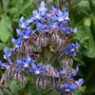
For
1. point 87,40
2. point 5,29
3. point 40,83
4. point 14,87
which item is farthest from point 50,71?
point 87,40

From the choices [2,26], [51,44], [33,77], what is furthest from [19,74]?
[2,26]

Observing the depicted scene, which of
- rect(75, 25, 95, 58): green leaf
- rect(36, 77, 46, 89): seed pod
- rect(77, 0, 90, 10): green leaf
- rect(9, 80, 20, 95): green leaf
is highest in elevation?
Result: rect(77, 0, 90, 10): green leaf

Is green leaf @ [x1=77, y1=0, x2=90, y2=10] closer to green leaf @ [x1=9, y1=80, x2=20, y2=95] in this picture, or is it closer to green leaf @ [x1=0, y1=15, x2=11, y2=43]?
green leaf @ [x1=0, y1=15, x2=11, y2=43]

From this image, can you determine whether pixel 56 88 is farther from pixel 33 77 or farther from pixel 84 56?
pixel 84 56

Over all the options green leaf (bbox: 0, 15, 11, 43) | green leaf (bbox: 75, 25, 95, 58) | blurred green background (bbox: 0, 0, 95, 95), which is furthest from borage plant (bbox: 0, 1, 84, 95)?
green leaf (bbox: 75, 25, 95, 58)

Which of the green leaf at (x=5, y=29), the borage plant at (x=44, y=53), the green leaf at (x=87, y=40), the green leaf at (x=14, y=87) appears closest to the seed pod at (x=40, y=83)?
the borage plant at (x=44, y=53)

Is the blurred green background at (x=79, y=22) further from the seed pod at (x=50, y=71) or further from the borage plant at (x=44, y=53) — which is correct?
the seed pod at (x=50, y=71)

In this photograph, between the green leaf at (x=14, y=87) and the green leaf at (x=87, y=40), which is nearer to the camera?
the green leaf at (x=14, y=87)

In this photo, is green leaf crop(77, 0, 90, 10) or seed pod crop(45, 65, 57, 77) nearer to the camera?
seed pod crop(45, 65, 57, 77)
